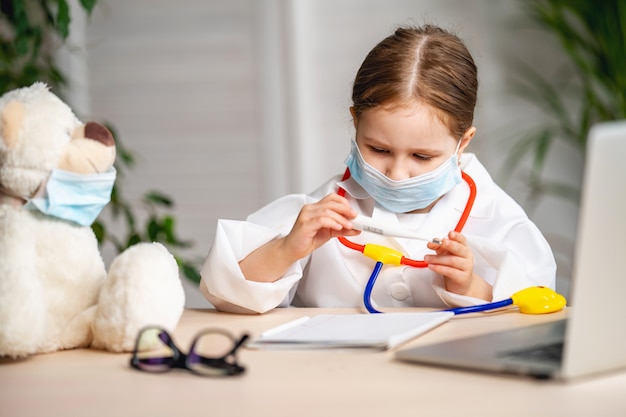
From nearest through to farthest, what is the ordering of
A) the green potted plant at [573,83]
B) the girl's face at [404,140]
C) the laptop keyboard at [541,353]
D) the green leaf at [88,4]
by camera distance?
the laptop keyboard at [541,353]
the girl's face at [404,140]
the green leaf at [88,4]
the green potted plant at [573,83]

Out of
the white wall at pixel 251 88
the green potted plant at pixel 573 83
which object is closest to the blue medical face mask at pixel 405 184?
the green potted plant at pixel 573 83

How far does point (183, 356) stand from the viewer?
Answer: 34.3 inches

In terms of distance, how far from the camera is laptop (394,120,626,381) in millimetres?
675

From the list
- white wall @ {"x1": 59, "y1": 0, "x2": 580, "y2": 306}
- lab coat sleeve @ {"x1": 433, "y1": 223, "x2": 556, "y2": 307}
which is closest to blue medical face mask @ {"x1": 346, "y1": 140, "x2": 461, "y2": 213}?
lab coat sleeve @ {"x1": 433, "y1": 223, "x2": 556, "y2": 307}

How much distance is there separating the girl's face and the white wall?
1580 mm

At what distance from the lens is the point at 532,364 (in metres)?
0.76

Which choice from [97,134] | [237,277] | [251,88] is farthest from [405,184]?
[251,88]

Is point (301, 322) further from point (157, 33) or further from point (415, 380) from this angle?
point (157, 33)

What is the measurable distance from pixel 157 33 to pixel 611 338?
2684 mm

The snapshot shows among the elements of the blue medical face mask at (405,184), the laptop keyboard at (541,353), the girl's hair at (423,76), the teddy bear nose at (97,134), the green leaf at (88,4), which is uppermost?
the green leaf at (88,4)

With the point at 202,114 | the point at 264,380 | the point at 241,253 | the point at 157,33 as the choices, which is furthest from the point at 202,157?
the point at 264,380

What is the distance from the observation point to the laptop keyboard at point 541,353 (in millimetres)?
790

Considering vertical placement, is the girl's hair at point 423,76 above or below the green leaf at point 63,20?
below

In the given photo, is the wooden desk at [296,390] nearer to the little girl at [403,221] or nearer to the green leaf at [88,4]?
the little girl at [403,221]
